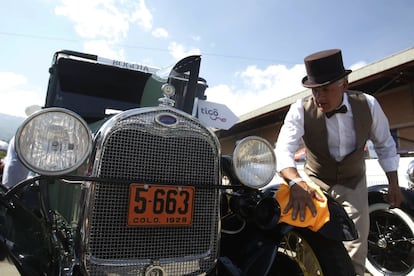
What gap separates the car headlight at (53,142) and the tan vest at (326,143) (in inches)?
59.0

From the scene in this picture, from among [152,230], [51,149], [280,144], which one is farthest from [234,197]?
[51,149]

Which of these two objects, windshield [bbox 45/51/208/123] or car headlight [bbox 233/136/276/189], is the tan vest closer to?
car headlight [bbox 233/136/276/189]

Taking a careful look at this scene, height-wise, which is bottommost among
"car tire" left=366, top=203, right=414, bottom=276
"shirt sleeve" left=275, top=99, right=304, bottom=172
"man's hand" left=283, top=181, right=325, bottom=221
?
"car tire" left=366, top=203, right=414, bottom=276

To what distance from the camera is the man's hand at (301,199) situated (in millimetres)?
2025

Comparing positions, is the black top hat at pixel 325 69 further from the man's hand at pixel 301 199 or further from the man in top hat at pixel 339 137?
the man's hand at pixel 301 199

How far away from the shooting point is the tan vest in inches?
97.3

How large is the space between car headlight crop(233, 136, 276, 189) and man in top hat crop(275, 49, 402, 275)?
0.72ft

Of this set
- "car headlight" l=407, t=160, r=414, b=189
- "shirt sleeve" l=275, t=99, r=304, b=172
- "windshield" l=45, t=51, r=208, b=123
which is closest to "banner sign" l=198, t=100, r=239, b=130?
"windshield" l=45, t=51, r=208, b=123

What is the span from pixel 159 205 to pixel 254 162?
623 mm

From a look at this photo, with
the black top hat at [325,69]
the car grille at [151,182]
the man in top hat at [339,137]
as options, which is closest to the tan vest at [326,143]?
the man in top hat at [339,137]

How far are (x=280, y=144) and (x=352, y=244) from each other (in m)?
0.82

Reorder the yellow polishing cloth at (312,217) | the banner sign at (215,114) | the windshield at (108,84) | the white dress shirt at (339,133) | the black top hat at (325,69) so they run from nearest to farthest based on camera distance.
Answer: the yellow polishing cloth at (312,217), the black top hat at (325,69), the white dress shirt at (339,133), the windshield at (108,84), the banner sign at (215,114)

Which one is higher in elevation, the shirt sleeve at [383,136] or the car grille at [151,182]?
the shirt sleeve at [383,136]

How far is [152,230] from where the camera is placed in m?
1.84
